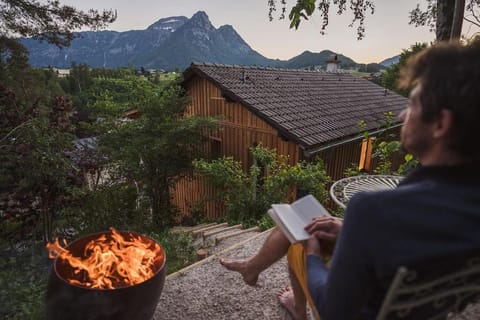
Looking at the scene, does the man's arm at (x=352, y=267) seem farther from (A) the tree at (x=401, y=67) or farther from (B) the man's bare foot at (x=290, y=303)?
(B) the man's bare foot at (x=290, y=303)

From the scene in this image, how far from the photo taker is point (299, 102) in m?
7.92

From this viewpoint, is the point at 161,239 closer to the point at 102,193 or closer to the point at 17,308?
the point at 17,308

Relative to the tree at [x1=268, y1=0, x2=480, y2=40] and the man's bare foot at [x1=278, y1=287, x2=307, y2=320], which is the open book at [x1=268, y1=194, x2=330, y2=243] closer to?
the man's bare foot at [x1=278, y1=287, x2=307, y2=320]

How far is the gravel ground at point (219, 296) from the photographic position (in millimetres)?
2238

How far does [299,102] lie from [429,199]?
741cm

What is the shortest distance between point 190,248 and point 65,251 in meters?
1.92

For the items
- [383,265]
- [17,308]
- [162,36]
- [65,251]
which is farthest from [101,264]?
[162,36]

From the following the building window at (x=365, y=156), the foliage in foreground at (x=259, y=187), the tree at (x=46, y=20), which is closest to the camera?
the foliage in foreground at (x=259, y=187)

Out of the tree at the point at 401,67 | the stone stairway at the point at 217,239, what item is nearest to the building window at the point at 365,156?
the tree at the point at 401,67

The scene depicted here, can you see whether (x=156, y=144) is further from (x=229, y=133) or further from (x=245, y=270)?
(x=245, y=270)

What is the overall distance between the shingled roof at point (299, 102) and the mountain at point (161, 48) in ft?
341

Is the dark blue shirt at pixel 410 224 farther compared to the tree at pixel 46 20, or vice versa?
the tree at pixel 46 20

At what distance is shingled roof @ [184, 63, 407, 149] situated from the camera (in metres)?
6.48

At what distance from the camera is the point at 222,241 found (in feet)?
12.7
